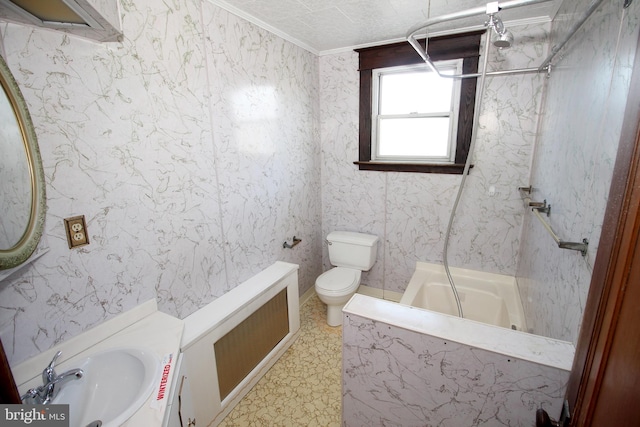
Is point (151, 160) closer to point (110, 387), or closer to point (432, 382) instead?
point (110, 387)

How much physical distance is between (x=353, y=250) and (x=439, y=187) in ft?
3.07

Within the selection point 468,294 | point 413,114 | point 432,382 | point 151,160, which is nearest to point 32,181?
point 151,160

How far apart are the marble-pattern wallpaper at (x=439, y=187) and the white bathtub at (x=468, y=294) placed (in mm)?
88

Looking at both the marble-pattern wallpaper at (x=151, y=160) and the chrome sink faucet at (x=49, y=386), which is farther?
the marble-pattern wallpaper at (x=151, y=160)

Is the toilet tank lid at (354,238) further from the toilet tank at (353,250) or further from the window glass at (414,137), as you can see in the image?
the window glass at (414,137)

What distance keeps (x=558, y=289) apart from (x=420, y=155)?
1618 mm

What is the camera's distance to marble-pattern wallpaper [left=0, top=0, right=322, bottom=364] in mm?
1026

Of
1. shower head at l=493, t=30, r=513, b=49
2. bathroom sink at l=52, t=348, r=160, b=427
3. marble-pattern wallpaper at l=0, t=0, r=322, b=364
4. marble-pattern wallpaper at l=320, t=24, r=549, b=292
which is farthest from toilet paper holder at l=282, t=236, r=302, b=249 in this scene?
shower head at l=493, t=30, r=513, b=49

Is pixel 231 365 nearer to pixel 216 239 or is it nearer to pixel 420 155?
pixel 216 239

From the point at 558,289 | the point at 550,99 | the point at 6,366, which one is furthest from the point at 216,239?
the point at 550,99

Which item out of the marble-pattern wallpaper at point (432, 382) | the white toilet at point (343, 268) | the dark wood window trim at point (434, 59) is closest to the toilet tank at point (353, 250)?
the white toilet at point (343, 268)

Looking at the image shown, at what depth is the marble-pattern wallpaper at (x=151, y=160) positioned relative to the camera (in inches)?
40.4

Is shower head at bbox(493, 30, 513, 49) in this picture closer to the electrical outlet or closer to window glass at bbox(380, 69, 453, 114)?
window glass at bbox(380, 69, 453, 114)

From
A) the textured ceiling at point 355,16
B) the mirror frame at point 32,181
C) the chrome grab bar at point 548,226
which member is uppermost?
the textured ceiling at point 355,16
